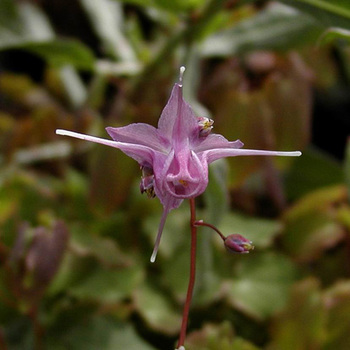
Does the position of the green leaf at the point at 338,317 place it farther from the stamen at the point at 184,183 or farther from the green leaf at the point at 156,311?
the stamen at the point at 184,183

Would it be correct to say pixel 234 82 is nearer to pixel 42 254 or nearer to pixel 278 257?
pixel 278 257

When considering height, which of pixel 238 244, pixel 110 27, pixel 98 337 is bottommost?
pixel 98 337

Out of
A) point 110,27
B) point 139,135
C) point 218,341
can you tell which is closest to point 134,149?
point 139,135

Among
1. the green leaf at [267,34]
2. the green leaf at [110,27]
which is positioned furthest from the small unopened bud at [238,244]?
the green leaf at [110,27]

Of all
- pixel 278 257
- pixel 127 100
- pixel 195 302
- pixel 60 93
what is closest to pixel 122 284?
pixel 195 302

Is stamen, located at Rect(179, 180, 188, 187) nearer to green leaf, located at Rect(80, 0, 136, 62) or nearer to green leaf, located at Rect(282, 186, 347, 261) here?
green leaf, located at Rect(282, 186, 347, 261)

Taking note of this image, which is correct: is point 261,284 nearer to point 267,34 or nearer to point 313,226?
point 313,226
